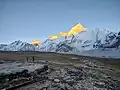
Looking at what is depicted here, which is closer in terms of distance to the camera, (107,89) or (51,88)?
(51,88)

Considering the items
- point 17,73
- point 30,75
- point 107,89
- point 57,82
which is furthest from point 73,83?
point 17,73

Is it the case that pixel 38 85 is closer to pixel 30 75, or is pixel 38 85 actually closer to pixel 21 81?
pixel 21 81

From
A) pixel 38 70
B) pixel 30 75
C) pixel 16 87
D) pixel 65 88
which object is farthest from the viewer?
pixel 38 70

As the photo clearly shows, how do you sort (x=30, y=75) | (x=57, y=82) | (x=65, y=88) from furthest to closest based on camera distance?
1. (x=30, y=75)
2. (x=57, y=82)
3. (x=65, y=88)

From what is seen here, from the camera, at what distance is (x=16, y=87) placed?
21516 mm

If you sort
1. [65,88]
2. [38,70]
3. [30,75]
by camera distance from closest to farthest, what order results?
[65,88], [30,75], [38,70]

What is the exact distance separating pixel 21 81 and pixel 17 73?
268cm

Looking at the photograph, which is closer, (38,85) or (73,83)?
(38,85)

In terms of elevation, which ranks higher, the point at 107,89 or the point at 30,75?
the point at 30,75

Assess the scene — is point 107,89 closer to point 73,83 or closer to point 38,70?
point 73,83

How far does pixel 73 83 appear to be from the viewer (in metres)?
26.5

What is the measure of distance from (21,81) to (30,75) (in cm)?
372

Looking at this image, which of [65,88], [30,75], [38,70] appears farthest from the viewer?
[38,70]

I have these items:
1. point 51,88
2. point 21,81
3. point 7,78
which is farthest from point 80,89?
point 7,78
